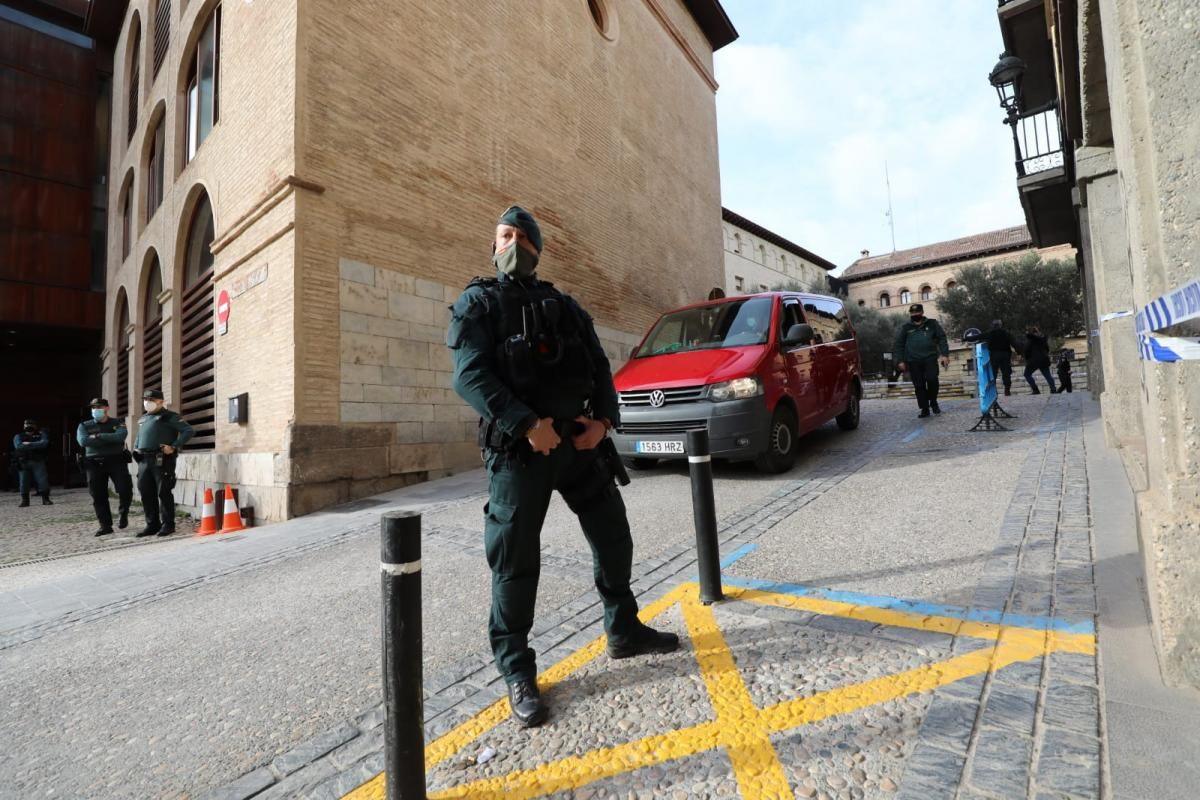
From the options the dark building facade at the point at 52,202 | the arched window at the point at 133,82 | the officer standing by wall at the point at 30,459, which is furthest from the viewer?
the dark building facade at the point at 52,202

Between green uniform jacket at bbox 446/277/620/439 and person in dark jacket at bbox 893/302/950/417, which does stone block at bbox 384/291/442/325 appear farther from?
person in dark jacket at bbox 893/302/950/417

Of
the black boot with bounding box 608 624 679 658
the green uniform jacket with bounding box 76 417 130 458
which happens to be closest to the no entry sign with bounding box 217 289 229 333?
the green uniform jacket with bounding box 76 417 130 458

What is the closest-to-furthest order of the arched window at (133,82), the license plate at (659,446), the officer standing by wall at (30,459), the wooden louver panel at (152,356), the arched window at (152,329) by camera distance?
the license plate at (659,446), the officer standing by wall at (30,459), the wooden louver panel at (152,356), the arched window at (152,329), the arched window at (133,82)

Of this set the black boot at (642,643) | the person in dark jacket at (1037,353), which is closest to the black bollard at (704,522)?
the black boot at (642,643)

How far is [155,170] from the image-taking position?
14.0 meters

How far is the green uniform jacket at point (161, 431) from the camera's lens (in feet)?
24.3

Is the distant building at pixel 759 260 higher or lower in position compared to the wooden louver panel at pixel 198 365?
higher

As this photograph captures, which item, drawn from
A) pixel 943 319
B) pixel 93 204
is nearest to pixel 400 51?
pixel 93 204

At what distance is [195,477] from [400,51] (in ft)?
23.9

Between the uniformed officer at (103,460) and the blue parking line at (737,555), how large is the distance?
328 inches

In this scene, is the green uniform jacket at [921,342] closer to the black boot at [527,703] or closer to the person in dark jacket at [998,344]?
the person in dark jacket at [998,344]

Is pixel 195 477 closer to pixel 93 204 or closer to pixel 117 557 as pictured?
pixel 117 557

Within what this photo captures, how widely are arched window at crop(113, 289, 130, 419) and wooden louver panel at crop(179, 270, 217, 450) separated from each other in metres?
6.23

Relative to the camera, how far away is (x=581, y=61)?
12664 mm
